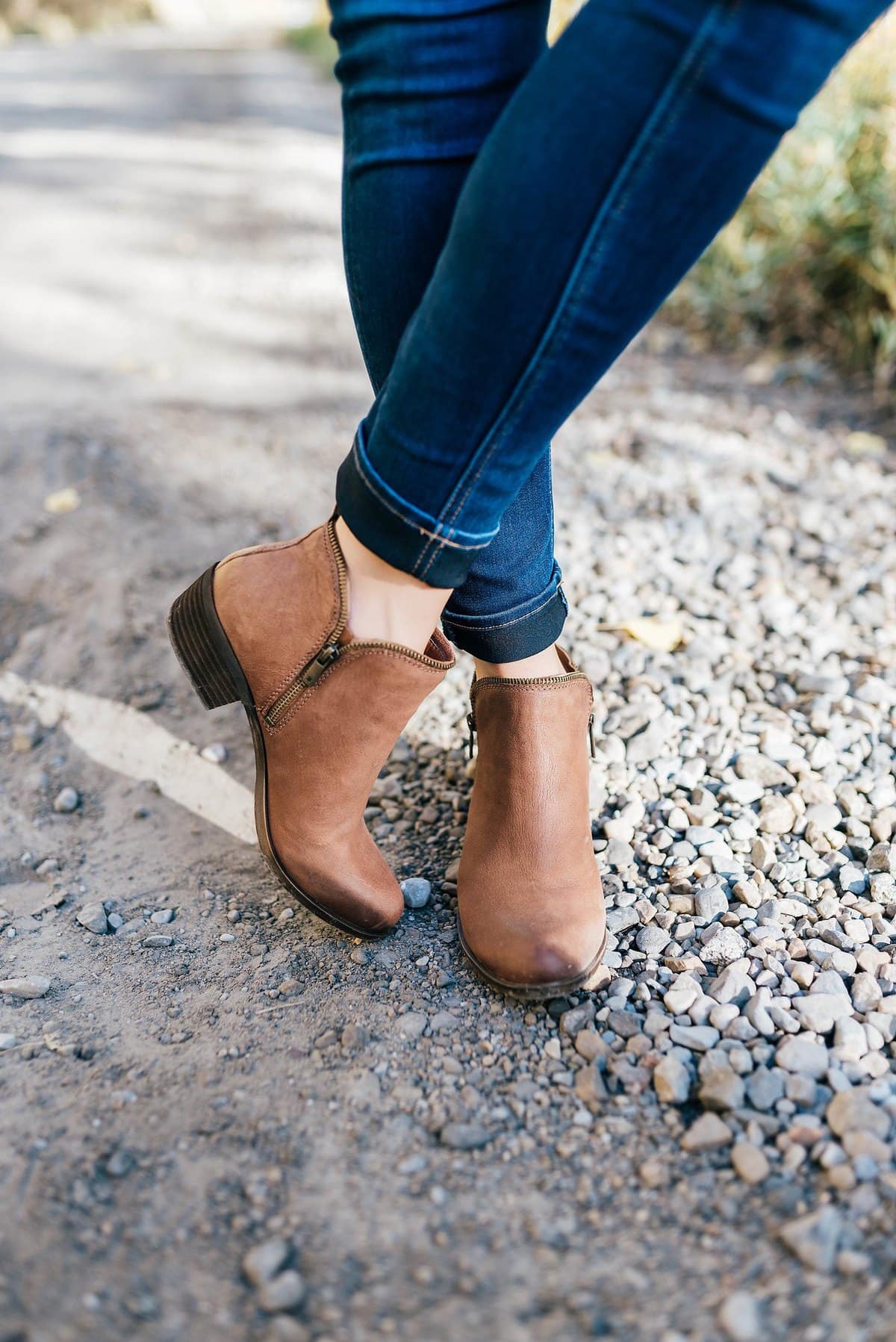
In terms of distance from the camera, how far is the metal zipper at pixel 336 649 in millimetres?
974

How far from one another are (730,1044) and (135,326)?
9.74ft

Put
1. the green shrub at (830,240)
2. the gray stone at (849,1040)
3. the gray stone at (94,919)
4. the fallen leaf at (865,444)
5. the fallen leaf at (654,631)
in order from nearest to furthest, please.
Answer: the gray stone at (849,1040) → the gray stone at (94,919) → the fallen leaf at (654,631) → the fallen leaf at (865,444) → the green shrub at (830,240)

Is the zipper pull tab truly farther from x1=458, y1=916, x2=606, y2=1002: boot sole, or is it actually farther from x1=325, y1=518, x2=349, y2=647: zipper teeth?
x1=458, y1=916, x2=606, y2=1002: boot sole

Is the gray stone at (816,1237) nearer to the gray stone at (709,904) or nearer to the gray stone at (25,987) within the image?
the gray stone at (709,904)

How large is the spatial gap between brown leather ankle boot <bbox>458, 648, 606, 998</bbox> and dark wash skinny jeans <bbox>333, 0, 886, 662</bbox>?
26 cm

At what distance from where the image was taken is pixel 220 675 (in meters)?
1.10

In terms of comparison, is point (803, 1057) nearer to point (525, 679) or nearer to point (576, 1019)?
point (576, 1019)

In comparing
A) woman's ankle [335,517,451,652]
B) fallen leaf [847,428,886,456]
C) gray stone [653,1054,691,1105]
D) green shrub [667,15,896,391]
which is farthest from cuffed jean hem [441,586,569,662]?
green shrub [667,15,896,391]

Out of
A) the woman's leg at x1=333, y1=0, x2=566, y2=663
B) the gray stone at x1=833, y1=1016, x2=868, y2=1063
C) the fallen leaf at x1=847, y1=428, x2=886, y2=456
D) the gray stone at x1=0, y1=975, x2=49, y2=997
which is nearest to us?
the woman's leg at x1=333, y1=0, x2=566, y2=663

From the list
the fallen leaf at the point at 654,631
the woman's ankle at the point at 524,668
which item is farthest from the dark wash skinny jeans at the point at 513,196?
the fallen leaf at the point at 654,631

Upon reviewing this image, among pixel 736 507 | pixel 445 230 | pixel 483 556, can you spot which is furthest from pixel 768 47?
pixel 736 507

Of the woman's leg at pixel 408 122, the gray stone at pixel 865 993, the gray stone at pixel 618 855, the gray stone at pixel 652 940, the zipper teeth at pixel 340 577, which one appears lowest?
the gray stone at pixel 618 855

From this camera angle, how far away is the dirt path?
75 centimetres

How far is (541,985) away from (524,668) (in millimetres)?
359
